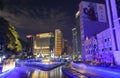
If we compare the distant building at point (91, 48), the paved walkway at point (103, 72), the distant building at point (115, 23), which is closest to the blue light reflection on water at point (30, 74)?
the paved walkway at point (103, 72)

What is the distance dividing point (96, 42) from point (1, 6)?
10646 centimetres

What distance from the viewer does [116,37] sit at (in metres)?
79.4

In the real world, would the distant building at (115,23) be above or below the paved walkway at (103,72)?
above

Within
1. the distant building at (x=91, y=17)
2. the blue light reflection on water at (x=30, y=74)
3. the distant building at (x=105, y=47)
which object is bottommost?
the blue light reflection on water at (x=30, y=74)

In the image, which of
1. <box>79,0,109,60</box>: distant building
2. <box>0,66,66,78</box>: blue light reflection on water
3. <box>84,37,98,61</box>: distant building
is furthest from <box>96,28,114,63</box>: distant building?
<box>0,66,66,78</box>: blue light reflection on water

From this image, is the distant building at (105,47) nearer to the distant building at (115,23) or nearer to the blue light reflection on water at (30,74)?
the distant building at (115,23)

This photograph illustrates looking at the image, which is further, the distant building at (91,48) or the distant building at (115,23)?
the distant building at (91,48)

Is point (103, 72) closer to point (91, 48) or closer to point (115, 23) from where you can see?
point (115, 23)

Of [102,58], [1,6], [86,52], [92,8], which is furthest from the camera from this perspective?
[92,8]

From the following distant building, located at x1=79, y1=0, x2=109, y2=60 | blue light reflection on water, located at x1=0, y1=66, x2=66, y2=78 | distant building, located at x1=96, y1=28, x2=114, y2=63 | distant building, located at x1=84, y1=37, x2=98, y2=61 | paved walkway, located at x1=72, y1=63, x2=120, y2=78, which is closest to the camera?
paved walkway, located at x1=72, y1=63, x2=120, y2=78

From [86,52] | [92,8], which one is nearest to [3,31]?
[86,52]

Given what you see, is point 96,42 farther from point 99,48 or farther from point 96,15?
point 96,15

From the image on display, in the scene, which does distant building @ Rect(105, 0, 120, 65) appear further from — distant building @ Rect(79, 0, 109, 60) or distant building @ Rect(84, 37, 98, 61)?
distant building @ Rect(79, 0, 109, 60)

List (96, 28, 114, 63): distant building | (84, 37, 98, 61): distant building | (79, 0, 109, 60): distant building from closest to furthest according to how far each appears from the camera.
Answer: (96, 28, 114, 63): distant building, (84, 37, 98, 61): distant building, (79, 0, 109, 60): distant building
